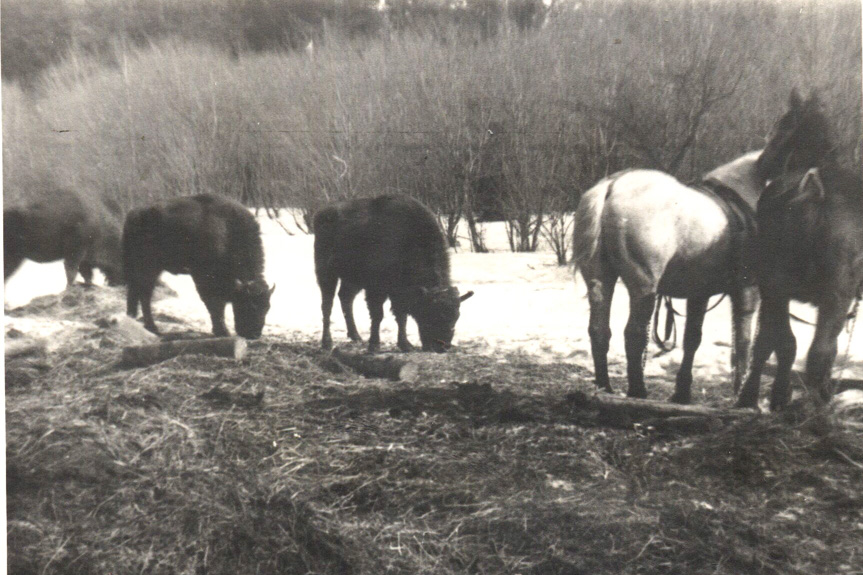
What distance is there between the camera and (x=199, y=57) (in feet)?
17.2

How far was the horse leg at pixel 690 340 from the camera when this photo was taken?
15.4ft

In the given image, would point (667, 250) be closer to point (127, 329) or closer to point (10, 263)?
point (127, 329)

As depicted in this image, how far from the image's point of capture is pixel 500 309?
514 centimetres

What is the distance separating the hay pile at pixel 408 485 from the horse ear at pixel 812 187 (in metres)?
1.25

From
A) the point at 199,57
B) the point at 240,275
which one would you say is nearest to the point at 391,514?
the point at 240,275

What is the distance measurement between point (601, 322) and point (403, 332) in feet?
4.74

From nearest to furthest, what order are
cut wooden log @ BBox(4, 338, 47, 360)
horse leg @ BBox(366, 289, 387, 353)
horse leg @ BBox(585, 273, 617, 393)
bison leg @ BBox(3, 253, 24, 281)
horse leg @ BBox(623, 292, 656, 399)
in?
horse leg @ BBox(623, 292, 656, 399) → horse leg @ BBox(585, 273, 617, 393) → cut wooden log @ BBox(4, 338, 47, 360) → bison leg @ BBox(3, 253, 24, 281) → horse leg @ BBox(366, 289, 387, 353)

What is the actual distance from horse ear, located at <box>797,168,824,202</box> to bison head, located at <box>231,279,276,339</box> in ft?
11.4

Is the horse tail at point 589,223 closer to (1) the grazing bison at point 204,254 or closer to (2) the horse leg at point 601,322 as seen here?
(2) the horse leg at point 601,322

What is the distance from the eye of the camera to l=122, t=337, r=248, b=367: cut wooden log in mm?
4797

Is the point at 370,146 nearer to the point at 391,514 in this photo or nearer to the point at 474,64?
the point at 474,64

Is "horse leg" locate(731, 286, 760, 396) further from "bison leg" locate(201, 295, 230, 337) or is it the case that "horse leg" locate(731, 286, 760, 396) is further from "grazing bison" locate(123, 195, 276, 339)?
"bison leg" locate(201, 295, 230, 337)

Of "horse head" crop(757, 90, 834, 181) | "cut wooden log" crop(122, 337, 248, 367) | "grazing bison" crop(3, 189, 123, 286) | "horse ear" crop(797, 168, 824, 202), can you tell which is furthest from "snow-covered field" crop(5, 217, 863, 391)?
"horse head" crop(757, 90, 834, 181)

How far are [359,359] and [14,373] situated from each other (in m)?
2.11
